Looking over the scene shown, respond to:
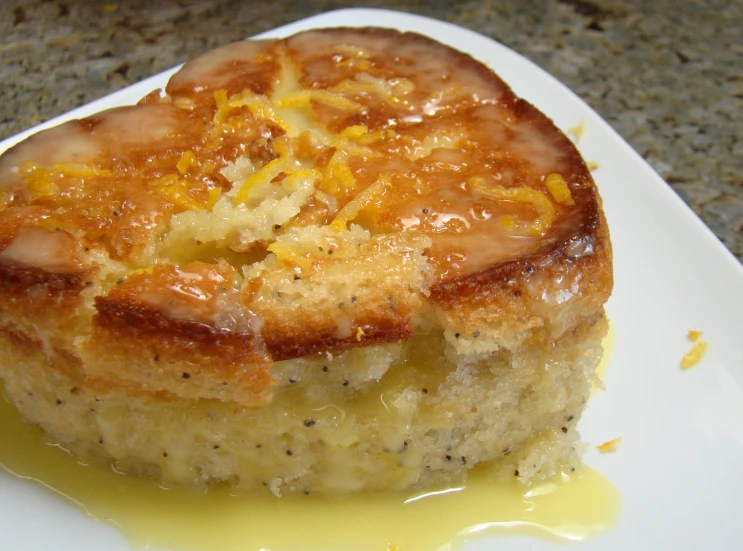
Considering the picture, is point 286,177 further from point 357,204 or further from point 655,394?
point 655,394

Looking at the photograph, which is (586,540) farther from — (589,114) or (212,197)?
(589,114)

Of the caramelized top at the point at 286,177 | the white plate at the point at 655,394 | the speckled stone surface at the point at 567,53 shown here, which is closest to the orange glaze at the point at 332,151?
the caramelized top at the point at 286,177

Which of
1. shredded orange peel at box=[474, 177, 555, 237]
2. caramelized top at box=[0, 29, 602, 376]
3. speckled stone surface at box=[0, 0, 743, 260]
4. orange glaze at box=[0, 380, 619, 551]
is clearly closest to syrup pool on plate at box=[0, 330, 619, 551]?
orange glaze at box=[0, 380, 619, 551]

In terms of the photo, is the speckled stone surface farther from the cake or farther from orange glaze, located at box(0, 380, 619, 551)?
orange glaze, located at box(0, 380, 619, 551)

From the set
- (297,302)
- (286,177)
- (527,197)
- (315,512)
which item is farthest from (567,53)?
(315,512)

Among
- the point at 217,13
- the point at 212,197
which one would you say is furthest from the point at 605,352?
the point at 217,13

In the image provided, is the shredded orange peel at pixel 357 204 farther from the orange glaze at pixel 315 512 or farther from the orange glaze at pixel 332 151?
the orange glaze at pixel 315 512
